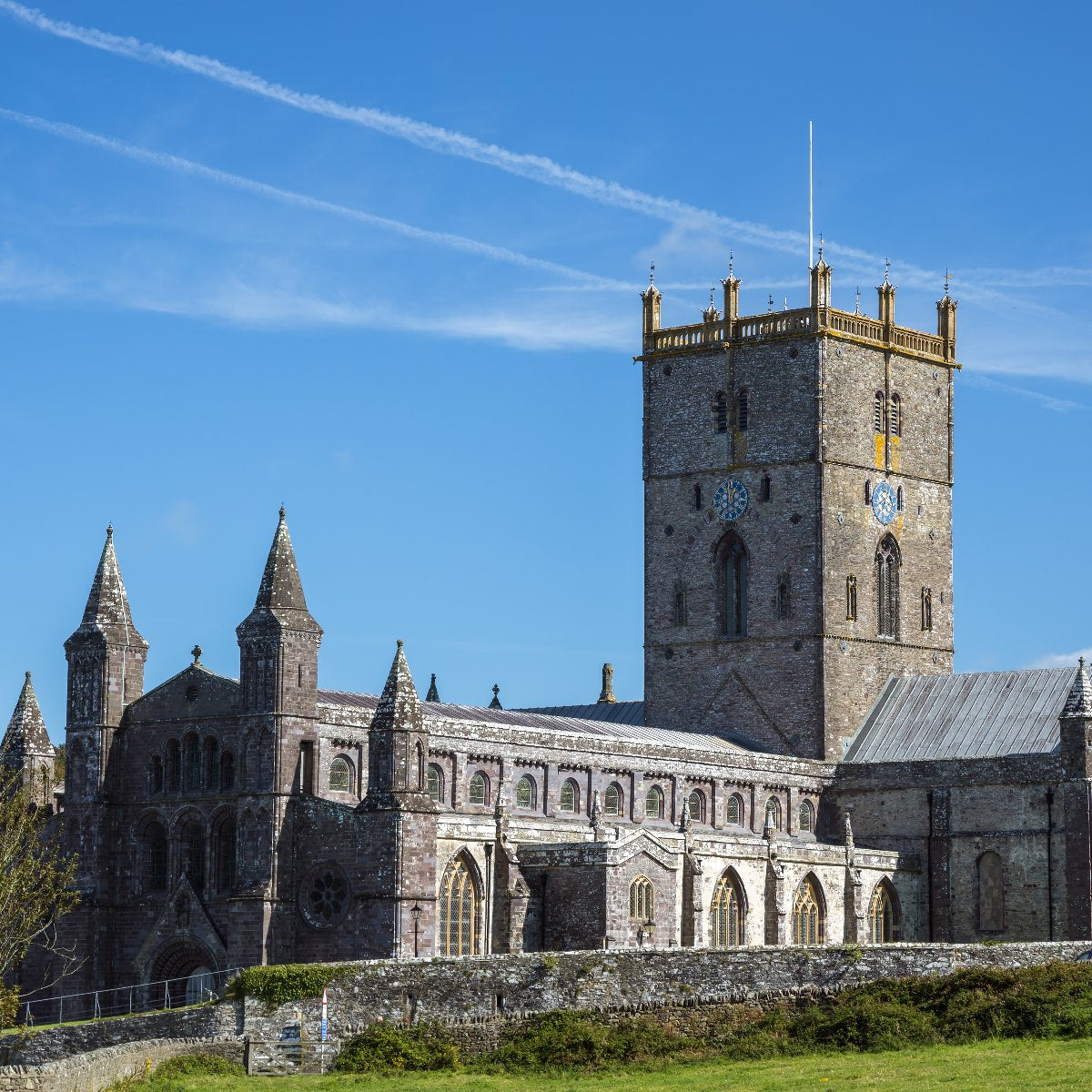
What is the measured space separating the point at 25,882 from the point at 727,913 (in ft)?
84.3

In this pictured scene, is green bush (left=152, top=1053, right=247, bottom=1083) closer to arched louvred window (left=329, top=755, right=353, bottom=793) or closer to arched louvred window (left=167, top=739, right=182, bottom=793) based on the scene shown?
arched louvred window (left=329, top=755, right=353, bottom=793)

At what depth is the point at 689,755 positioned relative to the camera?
4033 inches

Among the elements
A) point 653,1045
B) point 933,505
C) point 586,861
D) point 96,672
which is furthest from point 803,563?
point 653,1045

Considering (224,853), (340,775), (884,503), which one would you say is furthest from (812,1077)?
(884,503)

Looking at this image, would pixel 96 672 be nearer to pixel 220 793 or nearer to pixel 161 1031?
pixel 220 793

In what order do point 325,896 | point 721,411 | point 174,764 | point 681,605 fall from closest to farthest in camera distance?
point 325,896 < point 174,764 < point 721,411 < point 681,605

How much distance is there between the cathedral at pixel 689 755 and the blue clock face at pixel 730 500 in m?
0.16

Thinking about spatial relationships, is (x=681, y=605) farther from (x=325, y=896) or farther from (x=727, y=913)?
(x=325, y=896)

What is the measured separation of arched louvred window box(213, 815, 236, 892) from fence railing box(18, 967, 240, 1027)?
3.20 m

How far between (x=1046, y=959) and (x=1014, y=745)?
109 ft

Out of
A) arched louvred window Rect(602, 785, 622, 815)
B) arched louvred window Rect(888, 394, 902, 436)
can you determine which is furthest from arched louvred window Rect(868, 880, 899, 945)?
arched louvred window Rect(888, 394, 902, 436)

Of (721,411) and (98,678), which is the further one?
(721,411)

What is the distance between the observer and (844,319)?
367 feet

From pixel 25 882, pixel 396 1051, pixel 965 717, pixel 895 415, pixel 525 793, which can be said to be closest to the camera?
pixel 396 1051
